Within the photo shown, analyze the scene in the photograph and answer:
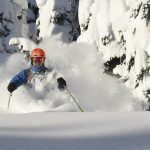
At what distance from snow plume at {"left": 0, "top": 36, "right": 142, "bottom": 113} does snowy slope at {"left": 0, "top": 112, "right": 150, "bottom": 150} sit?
13.6 ft

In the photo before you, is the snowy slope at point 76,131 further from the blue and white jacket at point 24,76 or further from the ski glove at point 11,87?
the blue and white jacket at point 24,76

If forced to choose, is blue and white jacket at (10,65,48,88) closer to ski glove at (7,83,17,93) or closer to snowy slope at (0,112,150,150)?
ski glove at (7,83,17,93)

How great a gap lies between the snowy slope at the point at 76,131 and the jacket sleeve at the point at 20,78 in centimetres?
473

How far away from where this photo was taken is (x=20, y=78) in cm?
1007

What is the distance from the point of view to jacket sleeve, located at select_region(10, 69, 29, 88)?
991cm

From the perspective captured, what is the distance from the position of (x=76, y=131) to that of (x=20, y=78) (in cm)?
608

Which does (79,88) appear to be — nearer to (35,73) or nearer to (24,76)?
(35,73)

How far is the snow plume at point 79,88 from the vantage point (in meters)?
11.0

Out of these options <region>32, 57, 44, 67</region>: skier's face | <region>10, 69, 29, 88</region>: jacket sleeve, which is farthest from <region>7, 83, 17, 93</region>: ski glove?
<region>32, 57, 44, 67</region>: skier's face

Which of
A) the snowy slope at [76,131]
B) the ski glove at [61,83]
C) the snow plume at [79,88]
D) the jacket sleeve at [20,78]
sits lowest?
the snow plume at [79,88]

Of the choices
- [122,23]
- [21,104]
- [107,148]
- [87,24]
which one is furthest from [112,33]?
[107,148]

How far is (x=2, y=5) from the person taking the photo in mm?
27875

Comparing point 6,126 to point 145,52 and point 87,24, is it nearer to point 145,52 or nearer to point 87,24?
point 145,52

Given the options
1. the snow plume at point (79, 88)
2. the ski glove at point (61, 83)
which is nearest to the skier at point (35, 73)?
the ski glove at point (61, 83)
